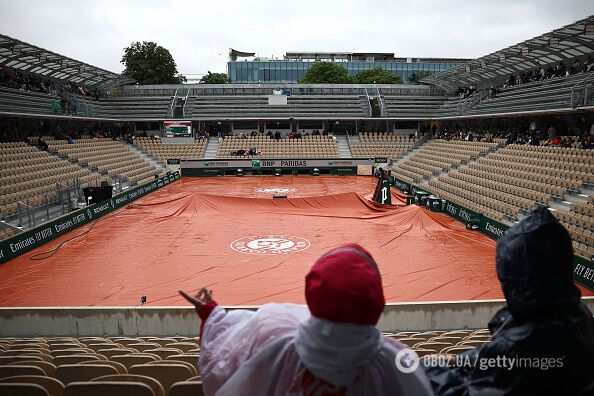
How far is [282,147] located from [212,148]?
7.45m

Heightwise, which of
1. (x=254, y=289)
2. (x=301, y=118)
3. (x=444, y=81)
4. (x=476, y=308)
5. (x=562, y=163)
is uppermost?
(x=444, y=81)

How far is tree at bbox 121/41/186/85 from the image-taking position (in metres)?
58.9

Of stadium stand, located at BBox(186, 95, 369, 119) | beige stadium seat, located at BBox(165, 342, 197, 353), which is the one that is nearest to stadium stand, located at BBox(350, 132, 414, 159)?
stadium stand, located at BBox(186, 95, 369, 119)

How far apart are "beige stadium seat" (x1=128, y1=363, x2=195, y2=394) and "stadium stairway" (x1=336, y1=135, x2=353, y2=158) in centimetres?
3781

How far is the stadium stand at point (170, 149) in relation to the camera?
130 ft

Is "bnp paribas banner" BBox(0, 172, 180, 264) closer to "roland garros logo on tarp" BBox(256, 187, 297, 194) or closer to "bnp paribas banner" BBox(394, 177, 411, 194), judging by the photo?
"roland garros logo on tarp" BBox(256, 187, 297, 194)

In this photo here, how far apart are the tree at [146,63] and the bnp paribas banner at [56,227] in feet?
133

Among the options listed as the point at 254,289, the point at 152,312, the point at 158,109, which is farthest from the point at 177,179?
the point at 152,312

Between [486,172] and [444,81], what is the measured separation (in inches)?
910

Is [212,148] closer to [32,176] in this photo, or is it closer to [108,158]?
[108,158]

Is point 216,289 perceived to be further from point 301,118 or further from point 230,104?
point 230,104

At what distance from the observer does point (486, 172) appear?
77.2ft

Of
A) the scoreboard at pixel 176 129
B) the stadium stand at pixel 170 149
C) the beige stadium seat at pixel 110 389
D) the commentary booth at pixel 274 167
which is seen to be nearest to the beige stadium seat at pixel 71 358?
the beige stadium seat at pixel 110 389

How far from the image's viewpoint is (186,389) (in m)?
2.94
